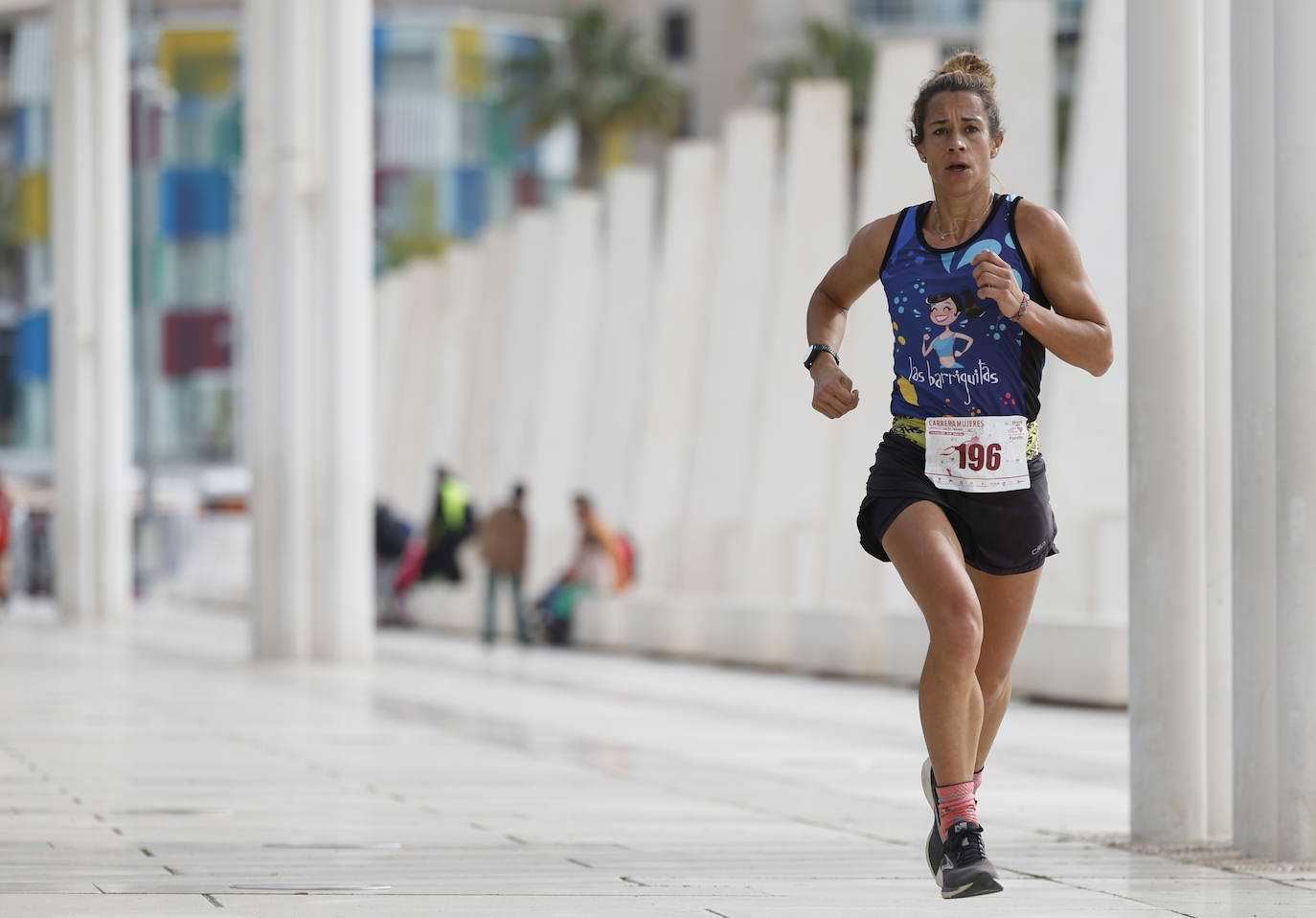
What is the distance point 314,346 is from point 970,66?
1513 centimetres

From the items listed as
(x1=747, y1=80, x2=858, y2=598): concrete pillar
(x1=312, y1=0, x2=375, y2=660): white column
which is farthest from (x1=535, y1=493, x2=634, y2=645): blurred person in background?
(x1=312, y1=0, x2=375, y2=660): white column

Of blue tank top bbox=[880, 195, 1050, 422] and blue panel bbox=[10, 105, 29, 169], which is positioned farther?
blue panel bbox=[10, 105, 29, 169]

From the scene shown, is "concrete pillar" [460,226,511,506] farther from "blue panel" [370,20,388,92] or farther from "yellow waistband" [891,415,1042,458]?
"blue panel" [370,20,388,92]

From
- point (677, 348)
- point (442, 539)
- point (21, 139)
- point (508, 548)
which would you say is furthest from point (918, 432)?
point (21, 139)

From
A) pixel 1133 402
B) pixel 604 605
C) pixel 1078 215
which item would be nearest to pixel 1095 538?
pixel 1078 215

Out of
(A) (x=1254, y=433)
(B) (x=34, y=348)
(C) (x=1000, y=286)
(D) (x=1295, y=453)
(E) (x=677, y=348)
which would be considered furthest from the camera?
(B) (x=34, y=348)

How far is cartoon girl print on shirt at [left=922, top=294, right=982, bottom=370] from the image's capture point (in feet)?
19.4

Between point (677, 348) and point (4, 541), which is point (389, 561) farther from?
point (677, 348)

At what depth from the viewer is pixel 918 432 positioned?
599 centimetres

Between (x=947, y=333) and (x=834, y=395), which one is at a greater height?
(x=947, y=333)

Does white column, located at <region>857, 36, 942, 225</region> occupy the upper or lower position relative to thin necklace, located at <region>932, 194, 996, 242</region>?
upper

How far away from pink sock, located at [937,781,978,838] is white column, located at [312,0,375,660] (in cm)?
1521

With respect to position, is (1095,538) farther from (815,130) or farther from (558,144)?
(558,144)

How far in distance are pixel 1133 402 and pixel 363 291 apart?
44.8ft
